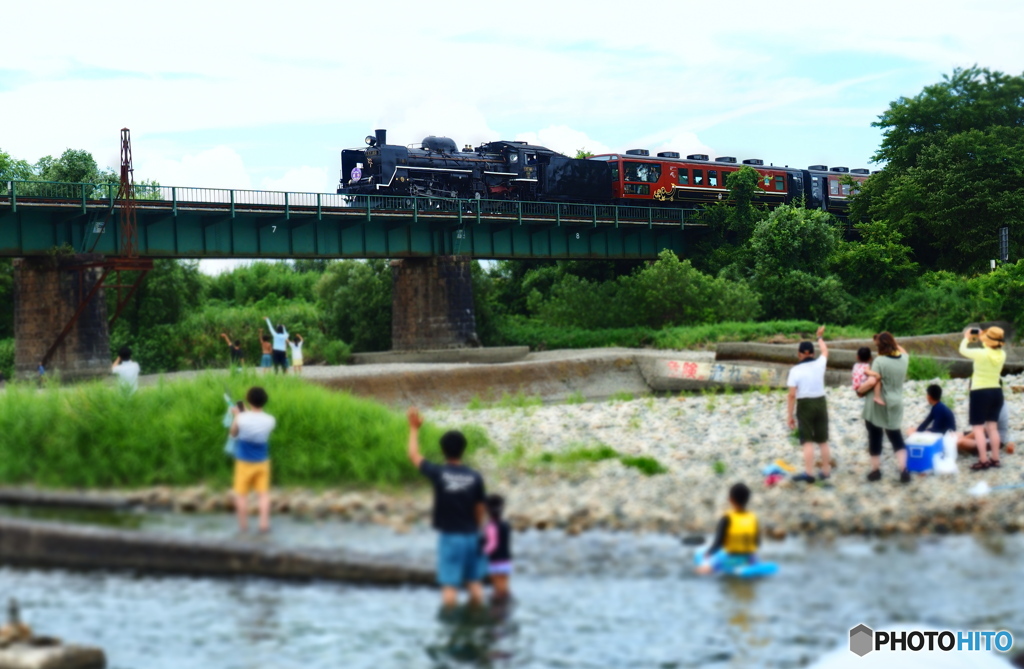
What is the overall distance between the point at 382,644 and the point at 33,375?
34.6m

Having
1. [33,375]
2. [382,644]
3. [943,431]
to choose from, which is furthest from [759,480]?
[33,375]

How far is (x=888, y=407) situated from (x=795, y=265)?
41.0 meters

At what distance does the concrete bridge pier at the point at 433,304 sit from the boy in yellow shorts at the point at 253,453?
37.1 meters

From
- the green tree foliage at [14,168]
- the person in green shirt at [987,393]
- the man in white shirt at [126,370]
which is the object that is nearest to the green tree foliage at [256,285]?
the green tree foliage at [14,168]

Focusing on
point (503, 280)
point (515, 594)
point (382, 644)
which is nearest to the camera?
point (382, 644)

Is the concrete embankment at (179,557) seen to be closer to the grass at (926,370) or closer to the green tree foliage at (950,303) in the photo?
the grass at (926,370)

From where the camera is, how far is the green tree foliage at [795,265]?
52.7 metres

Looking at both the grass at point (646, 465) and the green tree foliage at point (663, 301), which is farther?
the green tree foliage at point (663, 301)

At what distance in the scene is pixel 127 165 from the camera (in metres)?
38.0

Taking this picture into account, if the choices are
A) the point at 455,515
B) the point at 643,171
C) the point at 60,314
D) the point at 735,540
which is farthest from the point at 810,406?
the point at 643,171

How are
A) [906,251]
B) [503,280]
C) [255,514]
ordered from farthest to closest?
[503,280] → [906,251] → [255,514]

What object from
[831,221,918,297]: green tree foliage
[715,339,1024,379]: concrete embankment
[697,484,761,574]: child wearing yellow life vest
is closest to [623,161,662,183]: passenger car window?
[831,221,918,297]: green tree foliage

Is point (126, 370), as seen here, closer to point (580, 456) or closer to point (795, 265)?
point (580, 456)

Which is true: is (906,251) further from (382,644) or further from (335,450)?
(382,644)
